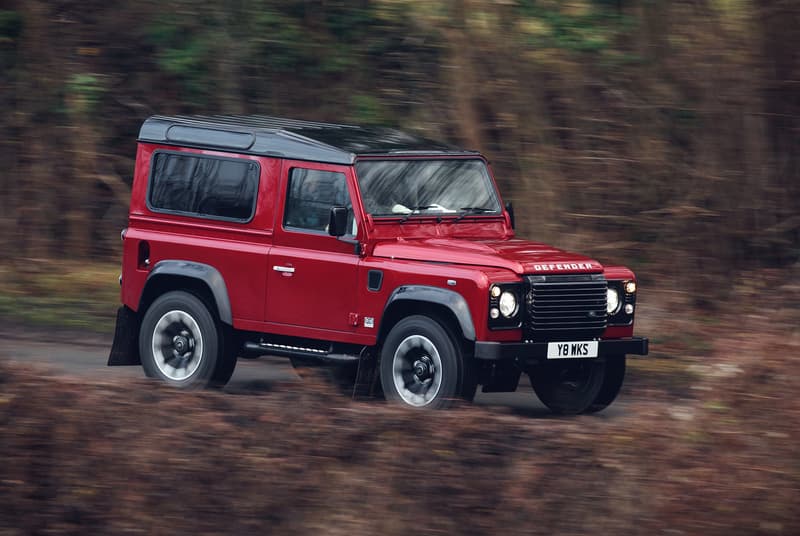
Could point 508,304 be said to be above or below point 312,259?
below

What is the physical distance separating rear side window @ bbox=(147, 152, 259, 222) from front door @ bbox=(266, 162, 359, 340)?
0.40 metres

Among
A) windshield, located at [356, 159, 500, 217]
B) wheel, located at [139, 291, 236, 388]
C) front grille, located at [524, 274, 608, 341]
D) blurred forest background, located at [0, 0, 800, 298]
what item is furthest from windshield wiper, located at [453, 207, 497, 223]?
blurred forest background, located at [0, 0, 800, 298]

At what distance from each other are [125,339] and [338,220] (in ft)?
8.17

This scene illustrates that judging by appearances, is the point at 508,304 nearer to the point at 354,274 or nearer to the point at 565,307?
the point at 565,307

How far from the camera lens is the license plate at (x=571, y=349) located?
9.72 metres

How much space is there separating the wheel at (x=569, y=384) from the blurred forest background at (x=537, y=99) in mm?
4525

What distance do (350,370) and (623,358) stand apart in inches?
85.3

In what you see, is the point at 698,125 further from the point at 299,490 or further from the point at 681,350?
the point at 299,490

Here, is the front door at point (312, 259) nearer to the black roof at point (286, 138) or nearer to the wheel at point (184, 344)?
the black roof at point (286, 138)

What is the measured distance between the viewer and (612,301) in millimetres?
10297

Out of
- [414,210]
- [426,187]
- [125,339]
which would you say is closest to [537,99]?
[426,187]

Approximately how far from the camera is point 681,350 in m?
13.3

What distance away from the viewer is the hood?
9711 millimetres

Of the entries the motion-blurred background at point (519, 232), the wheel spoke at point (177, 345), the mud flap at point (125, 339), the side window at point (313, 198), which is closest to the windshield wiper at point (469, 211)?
the side window at point (313, 198)
